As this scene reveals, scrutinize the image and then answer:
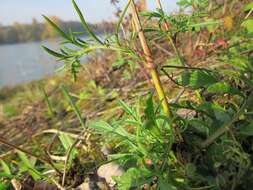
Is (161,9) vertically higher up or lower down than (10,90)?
higher up

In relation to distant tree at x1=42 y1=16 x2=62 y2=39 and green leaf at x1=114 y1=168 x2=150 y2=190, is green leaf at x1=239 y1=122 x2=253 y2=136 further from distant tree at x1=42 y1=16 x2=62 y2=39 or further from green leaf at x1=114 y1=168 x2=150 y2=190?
distant tree at x1=42 y1=16 x2=62 y2=39

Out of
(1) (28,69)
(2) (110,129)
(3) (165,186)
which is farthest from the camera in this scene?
(1) (28,69)

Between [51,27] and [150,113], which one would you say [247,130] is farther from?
[51,27]

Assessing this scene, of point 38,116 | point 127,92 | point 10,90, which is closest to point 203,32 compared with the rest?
point 127,92

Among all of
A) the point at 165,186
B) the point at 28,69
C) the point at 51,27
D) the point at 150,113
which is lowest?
the point at 28,69

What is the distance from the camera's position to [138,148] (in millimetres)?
633

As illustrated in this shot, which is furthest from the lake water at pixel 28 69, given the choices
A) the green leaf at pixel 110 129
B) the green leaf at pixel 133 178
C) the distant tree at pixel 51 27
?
the green leaf at pixel 133 178

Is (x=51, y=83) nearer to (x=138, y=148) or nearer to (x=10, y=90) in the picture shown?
(x=10, y=90)

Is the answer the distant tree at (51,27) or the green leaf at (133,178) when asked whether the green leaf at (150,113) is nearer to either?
the green leaf at (133,178)

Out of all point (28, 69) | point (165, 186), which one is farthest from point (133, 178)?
point (28, 69)

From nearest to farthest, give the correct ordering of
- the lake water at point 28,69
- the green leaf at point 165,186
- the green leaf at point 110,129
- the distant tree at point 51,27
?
the green leaf at point 165,186 < the green leaf at point 110,129 < the distant tree at point 51,27 < the lake water at point 28,69

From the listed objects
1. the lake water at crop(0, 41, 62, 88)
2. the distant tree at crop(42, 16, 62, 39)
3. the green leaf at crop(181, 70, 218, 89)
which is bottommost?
the lake water at crop(0, 41, 62, 88)

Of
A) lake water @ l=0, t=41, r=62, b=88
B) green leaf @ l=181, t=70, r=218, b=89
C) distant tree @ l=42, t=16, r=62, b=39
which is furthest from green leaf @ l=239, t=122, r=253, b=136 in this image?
lake water @ l=0, t=41, r=62, b=88

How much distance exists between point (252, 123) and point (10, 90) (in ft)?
15.4
